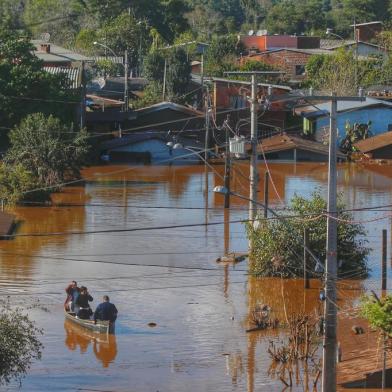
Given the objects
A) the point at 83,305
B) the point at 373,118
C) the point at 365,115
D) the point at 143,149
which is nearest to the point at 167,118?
the point at 143,149

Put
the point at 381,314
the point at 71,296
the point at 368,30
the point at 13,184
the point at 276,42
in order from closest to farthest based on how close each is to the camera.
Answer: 1. the point at 381,314
2. the point at 71,296
3. the point at 13,184
4. the point at 276,42
5. the point at 368,30

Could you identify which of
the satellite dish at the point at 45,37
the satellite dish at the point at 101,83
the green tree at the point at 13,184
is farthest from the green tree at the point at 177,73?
the satellite dish at the point at 45,37

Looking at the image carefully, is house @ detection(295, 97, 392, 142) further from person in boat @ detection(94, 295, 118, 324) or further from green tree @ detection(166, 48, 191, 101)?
person in boat @ detection(94, 295, 118, 324)

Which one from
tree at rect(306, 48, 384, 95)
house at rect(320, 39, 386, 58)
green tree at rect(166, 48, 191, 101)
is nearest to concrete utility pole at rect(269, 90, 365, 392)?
tree at rect(306, 48, 384, 95)

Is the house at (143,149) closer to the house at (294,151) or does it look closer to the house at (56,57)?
the house at (294,151)

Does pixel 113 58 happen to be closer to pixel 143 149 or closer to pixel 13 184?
pixel 143 149

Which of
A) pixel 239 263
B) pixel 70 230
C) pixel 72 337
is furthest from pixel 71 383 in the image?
pixel 70 230
